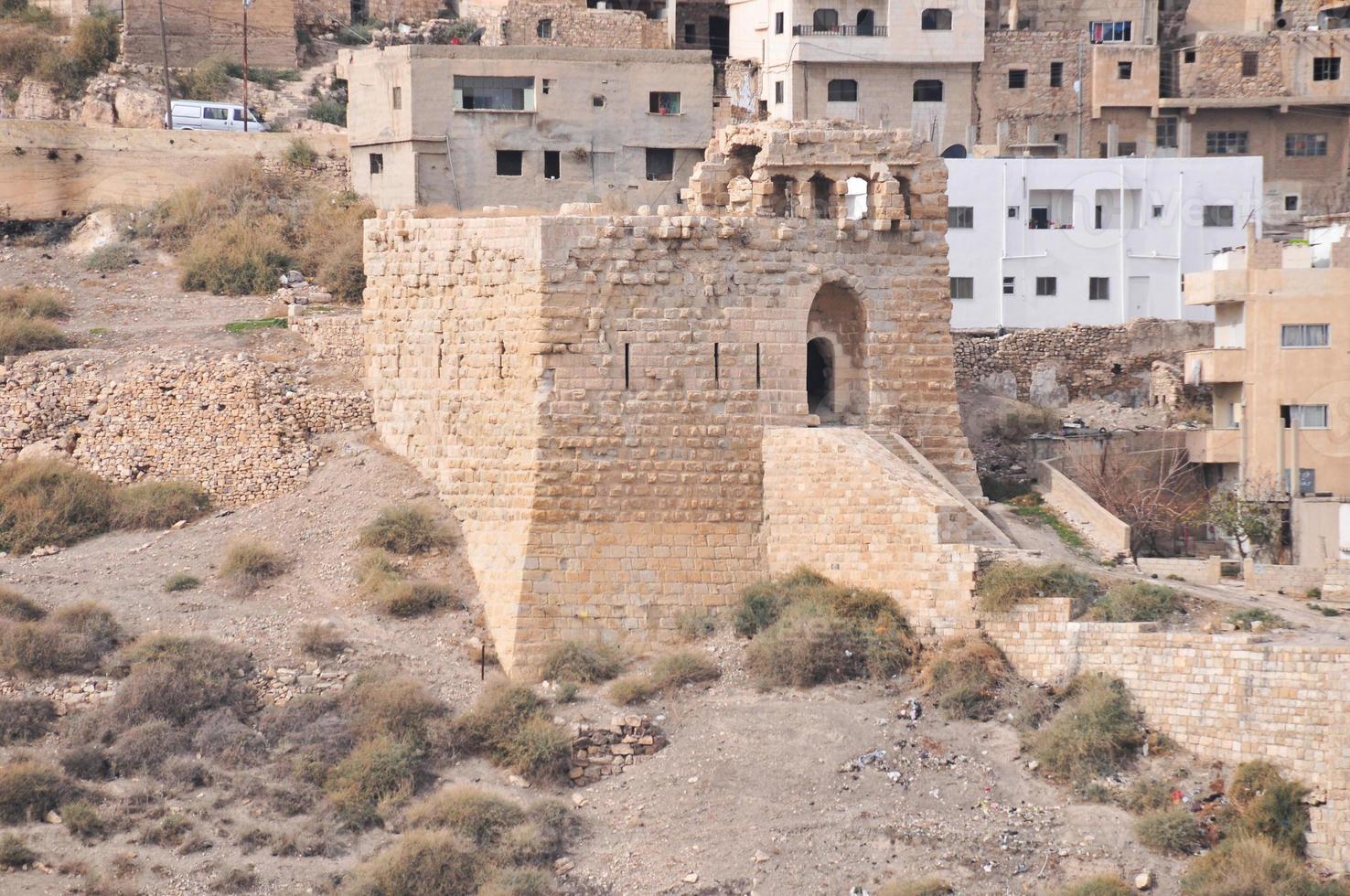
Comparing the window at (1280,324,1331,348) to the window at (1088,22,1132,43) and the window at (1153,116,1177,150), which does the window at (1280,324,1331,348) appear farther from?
the window at (1088,22,1132,43)

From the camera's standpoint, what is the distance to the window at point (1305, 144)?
1634 inches

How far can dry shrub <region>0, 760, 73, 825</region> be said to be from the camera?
20.9m

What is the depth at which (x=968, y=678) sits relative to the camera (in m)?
22.3

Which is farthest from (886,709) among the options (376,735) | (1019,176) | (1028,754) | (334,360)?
(1019,176)

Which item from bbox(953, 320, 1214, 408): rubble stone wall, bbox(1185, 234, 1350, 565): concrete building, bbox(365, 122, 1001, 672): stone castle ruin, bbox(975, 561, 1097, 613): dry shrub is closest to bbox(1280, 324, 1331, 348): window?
bbox(1185, 234, 1350, 565): concrete building

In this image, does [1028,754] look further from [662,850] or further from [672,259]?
[672,259]

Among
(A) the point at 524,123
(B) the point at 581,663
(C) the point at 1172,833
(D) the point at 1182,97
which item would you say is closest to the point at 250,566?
(B) the point at 581,663

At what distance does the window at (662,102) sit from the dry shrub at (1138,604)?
15185 mm

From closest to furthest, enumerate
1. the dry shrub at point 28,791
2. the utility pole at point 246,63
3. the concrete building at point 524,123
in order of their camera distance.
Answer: the dry shrub at point 28,791, the concrete building at point 524,123, the utility pole at point 246,63

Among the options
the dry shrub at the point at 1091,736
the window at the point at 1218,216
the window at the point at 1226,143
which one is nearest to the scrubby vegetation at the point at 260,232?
the dry shrub at the point at 1091,736

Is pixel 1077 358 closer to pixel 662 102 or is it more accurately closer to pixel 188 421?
pixel 662 102

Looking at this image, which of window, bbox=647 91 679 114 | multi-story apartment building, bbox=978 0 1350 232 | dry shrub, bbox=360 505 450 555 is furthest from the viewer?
multi-story apartment building, bbox=978 0 1350 232

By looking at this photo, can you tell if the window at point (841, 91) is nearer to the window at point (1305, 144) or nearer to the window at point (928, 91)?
the window at point (928, 91)

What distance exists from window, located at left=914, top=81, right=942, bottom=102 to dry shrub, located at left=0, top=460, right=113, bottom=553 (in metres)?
17.7
